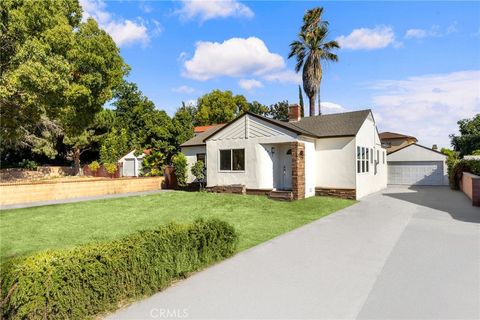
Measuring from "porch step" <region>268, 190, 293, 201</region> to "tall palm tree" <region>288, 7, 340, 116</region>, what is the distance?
16002 millimetres

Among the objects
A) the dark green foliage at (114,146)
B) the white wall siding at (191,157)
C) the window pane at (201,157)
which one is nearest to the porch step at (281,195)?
the window pane at (201,157)

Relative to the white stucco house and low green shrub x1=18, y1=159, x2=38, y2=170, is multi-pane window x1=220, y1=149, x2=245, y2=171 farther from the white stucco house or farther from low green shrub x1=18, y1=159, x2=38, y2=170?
low green shrub x1=18, y1=159, x2=38, y2=170

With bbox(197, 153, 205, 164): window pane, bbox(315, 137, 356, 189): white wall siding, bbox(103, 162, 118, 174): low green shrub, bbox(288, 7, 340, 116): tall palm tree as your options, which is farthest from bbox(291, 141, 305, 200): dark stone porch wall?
bbox(103, 162, 118, 174): low green shrub

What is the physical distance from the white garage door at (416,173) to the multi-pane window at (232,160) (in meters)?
16.9

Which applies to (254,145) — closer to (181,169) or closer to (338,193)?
(338,193)

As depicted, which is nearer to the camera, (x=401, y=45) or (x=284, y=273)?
(x=284, y=273)

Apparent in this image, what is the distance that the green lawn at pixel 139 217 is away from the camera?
7.76 meters

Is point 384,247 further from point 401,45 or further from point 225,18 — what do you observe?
point 225,18

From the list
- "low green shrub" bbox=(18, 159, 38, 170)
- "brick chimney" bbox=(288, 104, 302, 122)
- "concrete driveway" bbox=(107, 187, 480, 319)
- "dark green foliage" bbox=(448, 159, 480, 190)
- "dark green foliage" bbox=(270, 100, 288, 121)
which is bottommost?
"concrete driveway" bbox=(107, 187, 480, 319)

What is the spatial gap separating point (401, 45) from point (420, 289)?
39.3 ft

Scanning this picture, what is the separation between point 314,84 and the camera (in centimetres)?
2831

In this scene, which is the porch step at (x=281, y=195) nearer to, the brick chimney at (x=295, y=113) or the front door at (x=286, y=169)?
the front door at (x=286, y=169)

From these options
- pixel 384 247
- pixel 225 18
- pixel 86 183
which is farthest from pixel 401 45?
pixel 86 183

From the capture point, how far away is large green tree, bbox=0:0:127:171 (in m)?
11.9
